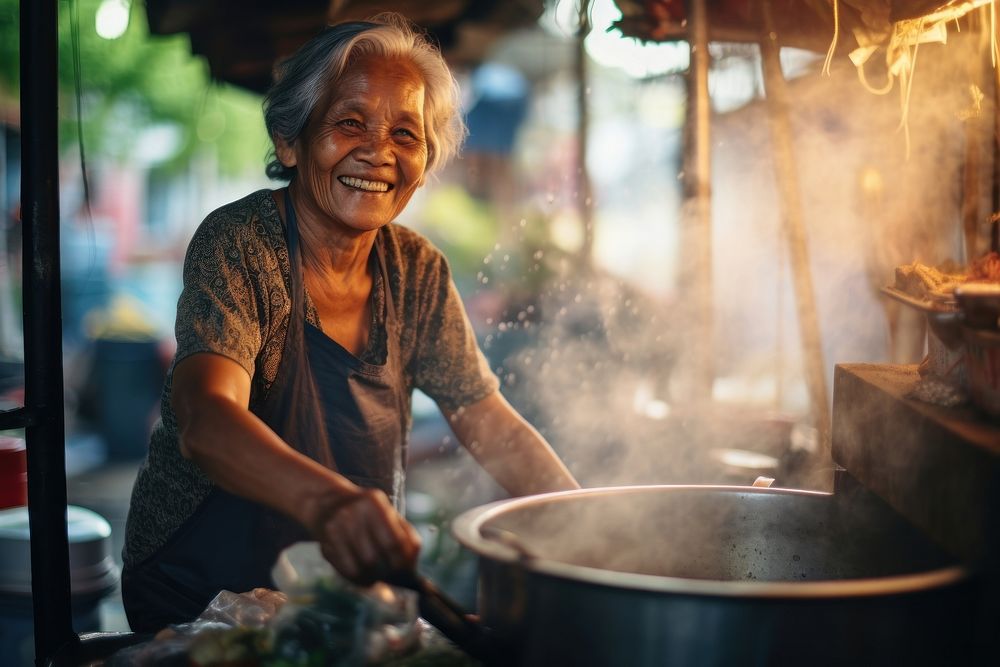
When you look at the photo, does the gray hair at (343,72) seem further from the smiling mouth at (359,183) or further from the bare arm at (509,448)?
the bare arm at (509,448)

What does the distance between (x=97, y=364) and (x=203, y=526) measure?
784 cm

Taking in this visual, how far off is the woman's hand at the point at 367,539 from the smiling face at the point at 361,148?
40.5 inches

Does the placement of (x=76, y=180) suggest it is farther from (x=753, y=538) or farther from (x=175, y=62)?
(x=753, y=538)

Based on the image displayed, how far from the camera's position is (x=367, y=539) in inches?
55.2

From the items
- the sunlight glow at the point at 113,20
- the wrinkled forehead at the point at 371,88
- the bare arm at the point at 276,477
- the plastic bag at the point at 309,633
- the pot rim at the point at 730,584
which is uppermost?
the sunlight glow at the point at 113,20

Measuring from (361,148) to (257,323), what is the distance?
53 centimetres

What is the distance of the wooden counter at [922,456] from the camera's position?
129cm

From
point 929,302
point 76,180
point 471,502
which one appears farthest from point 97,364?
point 76,180

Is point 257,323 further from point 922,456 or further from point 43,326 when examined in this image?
point 922,456

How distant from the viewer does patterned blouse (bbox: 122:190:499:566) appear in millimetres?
2008

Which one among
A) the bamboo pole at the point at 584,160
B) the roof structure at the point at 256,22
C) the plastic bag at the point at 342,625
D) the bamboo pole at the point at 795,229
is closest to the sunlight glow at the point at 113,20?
the roof structure at the point at 256,22

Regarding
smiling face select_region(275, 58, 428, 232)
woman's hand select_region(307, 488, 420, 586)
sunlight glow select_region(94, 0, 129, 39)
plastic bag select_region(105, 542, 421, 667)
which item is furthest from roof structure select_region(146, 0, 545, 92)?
woman's hand select_region(307, 488, 420, 586)

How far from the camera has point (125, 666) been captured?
1622mm

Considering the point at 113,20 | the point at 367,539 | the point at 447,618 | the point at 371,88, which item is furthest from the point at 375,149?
the point at 113,20
